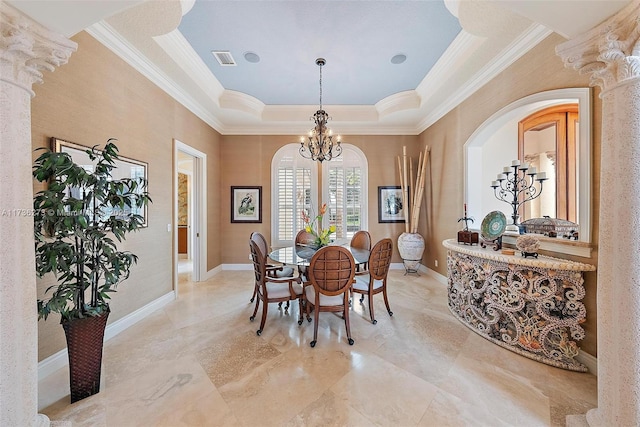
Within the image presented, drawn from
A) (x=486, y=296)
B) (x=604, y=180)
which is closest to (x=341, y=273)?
(x=486, y=296)

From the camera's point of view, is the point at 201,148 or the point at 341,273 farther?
the point at 201,148

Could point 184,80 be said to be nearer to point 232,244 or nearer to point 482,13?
point 232,244

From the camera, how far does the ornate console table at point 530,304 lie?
1975 mm

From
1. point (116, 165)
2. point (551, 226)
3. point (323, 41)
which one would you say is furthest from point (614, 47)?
point (116, 165)

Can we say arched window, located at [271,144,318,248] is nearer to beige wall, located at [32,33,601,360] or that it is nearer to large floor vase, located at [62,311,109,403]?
beige wall, located at [32,33,601,360]

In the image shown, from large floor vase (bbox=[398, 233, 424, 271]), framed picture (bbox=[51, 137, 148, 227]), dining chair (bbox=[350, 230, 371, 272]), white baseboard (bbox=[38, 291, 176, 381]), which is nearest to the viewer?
white baseboard (bbox=[38, 291, 176, 381])

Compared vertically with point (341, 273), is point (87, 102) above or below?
above

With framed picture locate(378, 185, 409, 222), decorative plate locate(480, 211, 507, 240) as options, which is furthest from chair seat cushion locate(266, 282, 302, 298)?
framed picture locate(378, 185, 409, 222)

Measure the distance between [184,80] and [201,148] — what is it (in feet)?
4.01

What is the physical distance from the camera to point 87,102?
2289 millimetres

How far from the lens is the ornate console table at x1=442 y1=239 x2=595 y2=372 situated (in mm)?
1975

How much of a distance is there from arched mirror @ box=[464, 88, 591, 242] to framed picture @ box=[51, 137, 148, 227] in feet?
13.5

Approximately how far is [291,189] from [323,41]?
2.95m

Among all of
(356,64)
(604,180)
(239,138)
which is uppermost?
(356,64)
